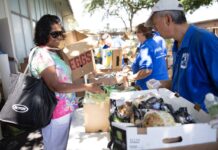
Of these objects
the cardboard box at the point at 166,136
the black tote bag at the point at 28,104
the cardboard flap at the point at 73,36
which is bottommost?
the black tote bag at the point at 28,104

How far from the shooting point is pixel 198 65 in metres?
1.69

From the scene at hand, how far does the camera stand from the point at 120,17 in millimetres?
22828

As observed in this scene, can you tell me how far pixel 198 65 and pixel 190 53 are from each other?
10 cm

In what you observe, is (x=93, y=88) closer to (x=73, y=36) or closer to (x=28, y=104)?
(x=28, y=104)

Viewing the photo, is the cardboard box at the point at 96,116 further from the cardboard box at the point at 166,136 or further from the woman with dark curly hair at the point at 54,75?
the cardboard box at the point at 166,136

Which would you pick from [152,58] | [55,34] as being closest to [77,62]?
[55,34]

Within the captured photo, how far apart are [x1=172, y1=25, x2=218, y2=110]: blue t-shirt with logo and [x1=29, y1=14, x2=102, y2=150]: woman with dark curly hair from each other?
25.0 inches

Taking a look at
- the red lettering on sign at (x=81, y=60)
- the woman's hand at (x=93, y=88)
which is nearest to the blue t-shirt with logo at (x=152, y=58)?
the red lettering on sign at (x=81, y=60)

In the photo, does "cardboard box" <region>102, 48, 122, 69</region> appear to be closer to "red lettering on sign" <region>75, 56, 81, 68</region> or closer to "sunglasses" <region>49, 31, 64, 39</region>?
"red lettering on sign" <region>75, 56, 81, 68</region>

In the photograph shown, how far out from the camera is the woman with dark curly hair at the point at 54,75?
1.92 metres

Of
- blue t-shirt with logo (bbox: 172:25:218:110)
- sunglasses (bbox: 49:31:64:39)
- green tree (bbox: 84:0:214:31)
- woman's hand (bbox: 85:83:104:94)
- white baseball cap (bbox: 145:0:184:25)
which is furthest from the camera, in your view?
green tree (bbox: 84:0:214:31)

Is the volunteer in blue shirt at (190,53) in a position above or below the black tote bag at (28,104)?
above

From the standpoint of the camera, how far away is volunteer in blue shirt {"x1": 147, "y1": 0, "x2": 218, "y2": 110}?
1636 millimetres

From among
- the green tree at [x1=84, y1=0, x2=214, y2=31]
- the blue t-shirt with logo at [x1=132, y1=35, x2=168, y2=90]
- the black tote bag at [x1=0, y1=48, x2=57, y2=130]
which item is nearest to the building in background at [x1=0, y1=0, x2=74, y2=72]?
the blue t-shirt with logo at [x1=132, y1=35, x2=168, y2=90]
